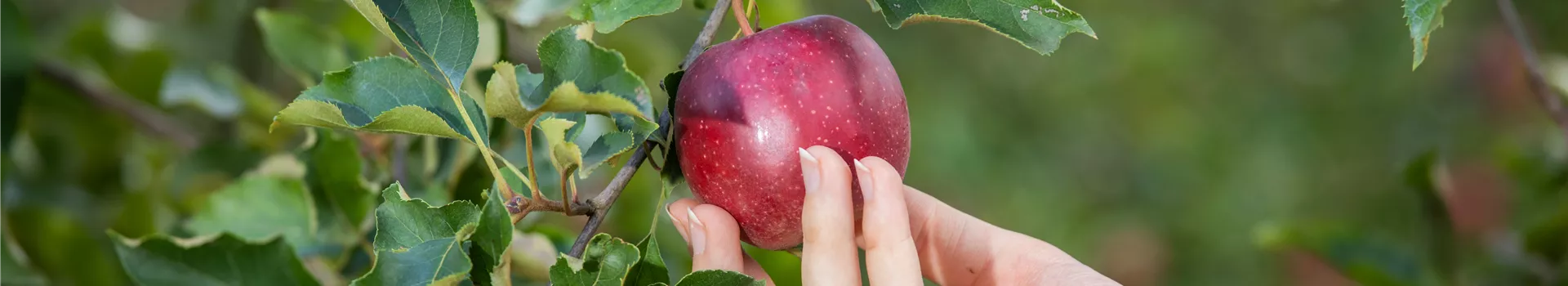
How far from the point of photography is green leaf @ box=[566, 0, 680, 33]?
0.38 meters

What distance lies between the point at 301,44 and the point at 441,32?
0.39 metres

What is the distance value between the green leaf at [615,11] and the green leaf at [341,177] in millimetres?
282

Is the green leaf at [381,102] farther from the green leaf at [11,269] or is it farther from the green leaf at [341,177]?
the green leaf at [11,269]

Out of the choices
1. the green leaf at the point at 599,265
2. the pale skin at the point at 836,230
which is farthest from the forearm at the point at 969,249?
the green leaf at the point at 599,265

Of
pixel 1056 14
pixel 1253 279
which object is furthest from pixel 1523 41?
pixel 1253 279

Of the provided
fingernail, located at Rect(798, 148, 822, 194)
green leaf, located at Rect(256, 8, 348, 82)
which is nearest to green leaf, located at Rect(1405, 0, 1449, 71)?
fingernail, located at Rect(798, 148, 822, 194)

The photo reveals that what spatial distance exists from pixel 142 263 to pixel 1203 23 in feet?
7.53

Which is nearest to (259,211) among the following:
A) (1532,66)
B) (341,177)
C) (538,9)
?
(341,177)

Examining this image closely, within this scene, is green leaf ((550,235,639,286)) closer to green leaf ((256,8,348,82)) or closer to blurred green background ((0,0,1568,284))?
green leaf ((256,8,348,82))

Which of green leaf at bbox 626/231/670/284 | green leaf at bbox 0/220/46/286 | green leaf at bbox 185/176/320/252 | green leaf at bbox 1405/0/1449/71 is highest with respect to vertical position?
green leaf at bbox 1405/0/1449/71

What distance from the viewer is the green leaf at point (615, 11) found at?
382 millimetres

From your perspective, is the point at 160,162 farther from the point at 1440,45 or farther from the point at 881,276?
the point at 1440,45

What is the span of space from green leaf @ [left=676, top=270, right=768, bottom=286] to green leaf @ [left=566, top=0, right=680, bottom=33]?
10cm

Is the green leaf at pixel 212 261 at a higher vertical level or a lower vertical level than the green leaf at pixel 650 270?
lower
